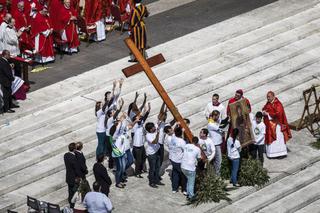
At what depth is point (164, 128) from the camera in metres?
25.2

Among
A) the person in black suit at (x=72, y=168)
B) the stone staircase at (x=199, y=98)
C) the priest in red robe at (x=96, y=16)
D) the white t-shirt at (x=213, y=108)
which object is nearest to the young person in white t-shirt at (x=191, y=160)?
the stone staircase at (x=199, y=98)

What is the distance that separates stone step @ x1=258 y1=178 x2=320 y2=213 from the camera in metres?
25.1

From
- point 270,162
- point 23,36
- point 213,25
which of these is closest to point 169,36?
point 213,25

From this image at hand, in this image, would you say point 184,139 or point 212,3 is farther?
point 212,3

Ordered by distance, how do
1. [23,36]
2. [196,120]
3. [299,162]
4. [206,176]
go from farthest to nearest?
[23,36], [196,120], [299,162], [206,176]

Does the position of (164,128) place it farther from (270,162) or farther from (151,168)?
(270,162)

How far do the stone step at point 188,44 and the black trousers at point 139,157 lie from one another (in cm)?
363

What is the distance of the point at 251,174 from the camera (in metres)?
25.6

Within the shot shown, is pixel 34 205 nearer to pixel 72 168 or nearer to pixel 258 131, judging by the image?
pixel 72 168

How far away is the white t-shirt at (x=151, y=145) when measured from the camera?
83.0 ft

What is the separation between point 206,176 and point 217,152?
2.51 feet

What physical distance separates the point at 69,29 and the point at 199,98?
176 inches

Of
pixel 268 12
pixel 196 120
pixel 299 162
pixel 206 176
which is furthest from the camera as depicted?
pixel 268 12

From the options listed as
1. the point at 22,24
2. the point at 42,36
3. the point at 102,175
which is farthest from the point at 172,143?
the point at 22,24
